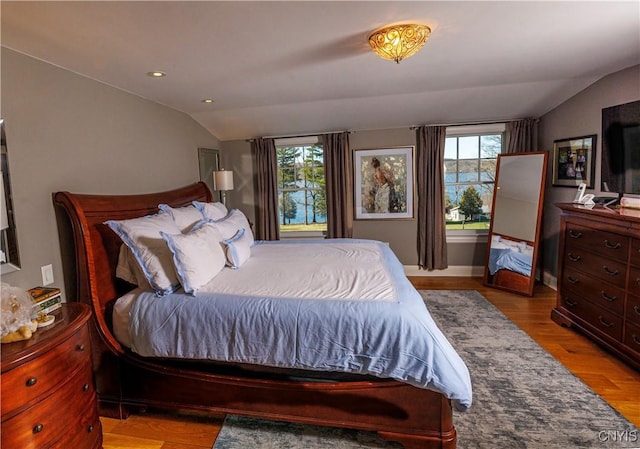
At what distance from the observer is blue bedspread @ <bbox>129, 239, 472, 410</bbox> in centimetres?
162

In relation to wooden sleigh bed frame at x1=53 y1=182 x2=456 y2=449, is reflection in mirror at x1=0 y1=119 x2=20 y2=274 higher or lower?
higher

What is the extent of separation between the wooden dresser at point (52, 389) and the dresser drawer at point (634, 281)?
11.2ft

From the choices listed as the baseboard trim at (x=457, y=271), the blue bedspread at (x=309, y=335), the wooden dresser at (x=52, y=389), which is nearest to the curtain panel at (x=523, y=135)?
the baseboard trim at (x=457, y=271)

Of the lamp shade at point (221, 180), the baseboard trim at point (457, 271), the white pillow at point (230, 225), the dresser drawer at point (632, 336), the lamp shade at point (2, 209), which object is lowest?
the baseboard trim at point (457, 271)

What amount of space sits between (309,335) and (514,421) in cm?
132

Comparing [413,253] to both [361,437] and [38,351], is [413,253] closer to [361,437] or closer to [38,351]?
[361,437]

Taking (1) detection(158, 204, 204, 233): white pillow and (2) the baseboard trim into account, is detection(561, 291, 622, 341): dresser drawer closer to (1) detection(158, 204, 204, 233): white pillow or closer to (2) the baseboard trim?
(2) the baseboard trim

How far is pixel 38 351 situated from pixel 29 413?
25 centimetres

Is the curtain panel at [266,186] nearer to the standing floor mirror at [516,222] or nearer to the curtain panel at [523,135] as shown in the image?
the standing floor mirror at [516,222]

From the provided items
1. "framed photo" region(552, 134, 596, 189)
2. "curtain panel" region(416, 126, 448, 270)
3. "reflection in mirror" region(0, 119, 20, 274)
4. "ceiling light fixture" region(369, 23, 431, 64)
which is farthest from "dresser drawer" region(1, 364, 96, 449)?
"framed photo" region(552, 134, 596, 189)

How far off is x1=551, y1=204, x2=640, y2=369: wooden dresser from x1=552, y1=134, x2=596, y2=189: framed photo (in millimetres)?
799

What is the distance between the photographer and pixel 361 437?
1872 millimetres

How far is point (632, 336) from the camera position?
2.34 m

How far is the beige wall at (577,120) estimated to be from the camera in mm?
2932
